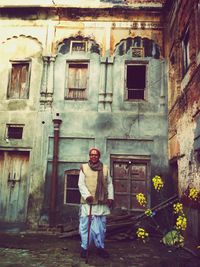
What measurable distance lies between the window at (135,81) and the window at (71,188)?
3006 millimetres

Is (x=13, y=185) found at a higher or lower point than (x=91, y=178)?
lower

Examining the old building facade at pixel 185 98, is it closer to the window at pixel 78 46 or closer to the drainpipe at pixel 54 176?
the window at pixel 78 46

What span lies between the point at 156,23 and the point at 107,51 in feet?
6.21

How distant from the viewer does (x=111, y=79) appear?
10.0m

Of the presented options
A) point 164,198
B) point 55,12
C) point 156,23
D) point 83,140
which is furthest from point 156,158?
point 55,12

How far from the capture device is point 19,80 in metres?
10.4

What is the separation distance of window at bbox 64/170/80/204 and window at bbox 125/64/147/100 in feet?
9.86

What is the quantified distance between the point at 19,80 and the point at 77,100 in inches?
85.2

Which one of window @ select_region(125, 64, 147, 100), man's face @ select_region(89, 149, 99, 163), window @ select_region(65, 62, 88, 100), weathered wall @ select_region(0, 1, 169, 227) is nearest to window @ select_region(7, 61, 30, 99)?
weathered wall @ select_region(0, 1, 169, 227)

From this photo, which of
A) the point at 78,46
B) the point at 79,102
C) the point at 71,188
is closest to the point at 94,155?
the point at 71,188

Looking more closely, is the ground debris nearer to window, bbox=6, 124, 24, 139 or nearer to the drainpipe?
the drainpipe

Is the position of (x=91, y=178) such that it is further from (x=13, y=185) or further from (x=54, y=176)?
(x=13, y=185)

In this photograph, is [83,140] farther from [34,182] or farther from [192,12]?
[192,12]

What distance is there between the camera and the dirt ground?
18.4 feet
